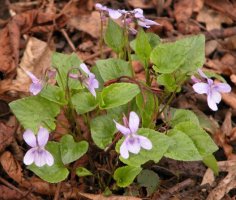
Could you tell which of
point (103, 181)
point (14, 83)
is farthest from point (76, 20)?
point (103, 181)

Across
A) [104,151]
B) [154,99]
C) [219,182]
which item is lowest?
[219,182]

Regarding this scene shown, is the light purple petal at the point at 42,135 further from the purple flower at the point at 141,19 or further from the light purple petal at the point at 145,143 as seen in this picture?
the purple flower at the point at 141,19

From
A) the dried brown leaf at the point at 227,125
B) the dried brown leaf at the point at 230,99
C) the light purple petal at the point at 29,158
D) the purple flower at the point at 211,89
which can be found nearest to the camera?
the light purple petal at the point at 29,158

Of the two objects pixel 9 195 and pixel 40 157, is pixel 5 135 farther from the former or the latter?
pixel 40 157

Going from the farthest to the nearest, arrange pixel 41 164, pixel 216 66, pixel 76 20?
pixel 76 20 < pixel 216 66 < pixel 41 164

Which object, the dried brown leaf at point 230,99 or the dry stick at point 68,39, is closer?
the dried brown leaf at point 230,99

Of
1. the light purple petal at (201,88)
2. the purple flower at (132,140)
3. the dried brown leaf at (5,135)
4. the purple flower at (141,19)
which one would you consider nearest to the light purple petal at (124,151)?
the purple flower at (132,140)

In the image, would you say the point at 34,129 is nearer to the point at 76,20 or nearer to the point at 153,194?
the point at 153,194
